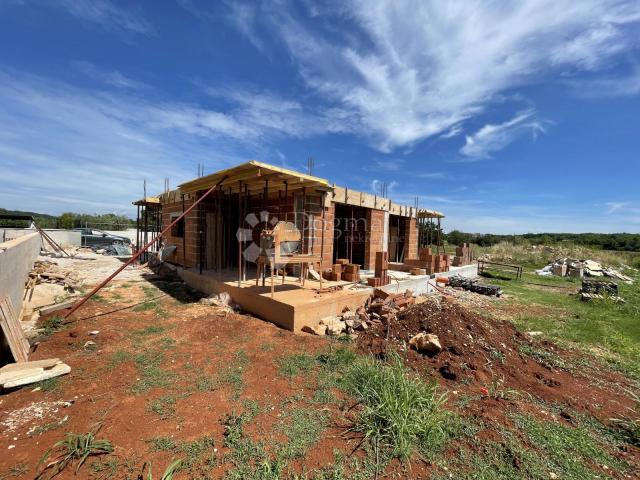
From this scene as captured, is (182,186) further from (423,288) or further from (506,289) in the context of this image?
(506,289)

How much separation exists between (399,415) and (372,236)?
8.64 metres

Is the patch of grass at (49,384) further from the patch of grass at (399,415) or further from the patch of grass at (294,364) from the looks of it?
the patch of grass at (399,415)

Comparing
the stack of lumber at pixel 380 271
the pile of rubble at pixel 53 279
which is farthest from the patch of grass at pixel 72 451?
the pile of rubble at pixel 53 279

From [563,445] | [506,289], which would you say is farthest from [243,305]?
[506,289]

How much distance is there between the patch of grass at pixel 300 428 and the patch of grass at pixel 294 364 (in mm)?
823

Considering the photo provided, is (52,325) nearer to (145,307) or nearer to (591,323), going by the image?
(145,307)

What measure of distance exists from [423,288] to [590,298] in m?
5.64

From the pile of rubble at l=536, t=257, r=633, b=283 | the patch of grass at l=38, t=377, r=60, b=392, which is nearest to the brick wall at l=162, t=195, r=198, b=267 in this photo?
the patch of grass at l=38, t=377, r=60, b=392

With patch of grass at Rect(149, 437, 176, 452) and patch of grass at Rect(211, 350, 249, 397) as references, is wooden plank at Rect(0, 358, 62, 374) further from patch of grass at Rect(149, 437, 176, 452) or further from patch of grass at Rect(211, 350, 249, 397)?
patch of grass at Rect(149, 437, 176, 452)

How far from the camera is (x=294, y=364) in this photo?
4012 millimetres

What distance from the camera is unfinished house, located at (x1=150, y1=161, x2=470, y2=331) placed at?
6160mm

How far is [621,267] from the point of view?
21.4m

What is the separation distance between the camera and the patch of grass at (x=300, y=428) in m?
2.38

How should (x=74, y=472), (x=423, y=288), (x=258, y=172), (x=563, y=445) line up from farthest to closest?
(x=423, y=288), (x=258, y=172), (x=563, y=445), (x=74, y=472)
